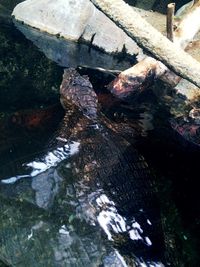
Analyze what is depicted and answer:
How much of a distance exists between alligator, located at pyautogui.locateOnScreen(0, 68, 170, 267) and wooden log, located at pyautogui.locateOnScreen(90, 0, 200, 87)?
4.22 ft

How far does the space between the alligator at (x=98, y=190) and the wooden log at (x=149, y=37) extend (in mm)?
1287

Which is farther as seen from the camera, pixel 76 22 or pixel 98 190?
pixel 76 22

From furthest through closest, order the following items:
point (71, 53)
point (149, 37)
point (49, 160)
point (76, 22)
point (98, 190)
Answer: point (76, 22)
point (71, 53)
point (49, 160)
point (149, 37)
point (98, 190)

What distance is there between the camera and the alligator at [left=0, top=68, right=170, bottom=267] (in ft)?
12.7

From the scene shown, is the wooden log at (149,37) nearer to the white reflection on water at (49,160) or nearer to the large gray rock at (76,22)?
the white reflection on water at (49,160)

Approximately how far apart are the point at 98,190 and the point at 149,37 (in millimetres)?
1882

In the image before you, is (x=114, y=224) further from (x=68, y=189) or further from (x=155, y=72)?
(x=155, y=72)

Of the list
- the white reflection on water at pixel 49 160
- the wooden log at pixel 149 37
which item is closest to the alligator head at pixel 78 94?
the white reflection on water at pixel 49 160

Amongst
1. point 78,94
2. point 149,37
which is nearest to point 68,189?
point 149,37

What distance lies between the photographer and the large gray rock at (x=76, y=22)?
8.72m

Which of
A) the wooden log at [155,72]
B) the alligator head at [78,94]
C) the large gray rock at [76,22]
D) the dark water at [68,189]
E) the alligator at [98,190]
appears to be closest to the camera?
the dark water at [68,189]

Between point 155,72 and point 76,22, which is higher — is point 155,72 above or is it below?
above

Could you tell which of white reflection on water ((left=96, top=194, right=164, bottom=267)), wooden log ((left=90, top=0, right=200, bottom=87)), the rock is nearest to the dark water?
white reflection on water ((left=96, top=194, right=164, bottom=267))

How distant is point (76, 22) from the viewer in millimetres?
8875
